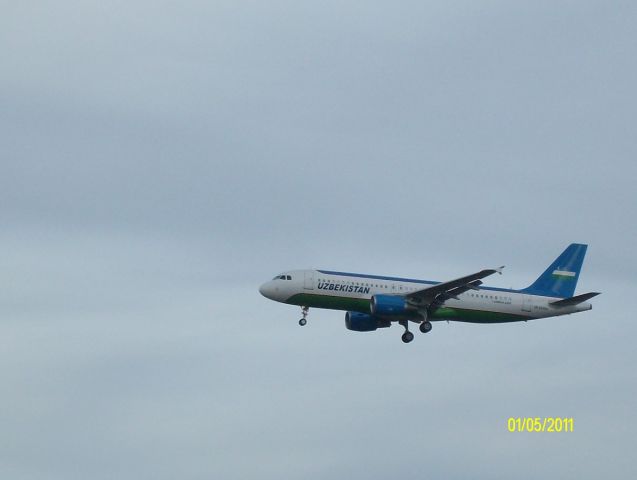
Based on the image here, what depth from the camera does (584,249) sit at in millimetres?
103875

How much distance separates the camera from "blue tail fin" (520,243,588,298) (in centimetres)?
10019

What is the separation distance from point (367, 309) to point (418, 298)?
3.94m

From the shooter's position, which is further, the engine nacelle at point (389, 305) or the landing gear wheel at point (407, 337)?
the landing gear wheel at point (407, 337)

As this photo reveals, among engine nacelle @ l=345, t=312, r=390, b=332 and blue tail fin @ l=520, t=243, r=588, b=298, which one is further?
blue tail fin @ l=520, t=243, r=588, b=298

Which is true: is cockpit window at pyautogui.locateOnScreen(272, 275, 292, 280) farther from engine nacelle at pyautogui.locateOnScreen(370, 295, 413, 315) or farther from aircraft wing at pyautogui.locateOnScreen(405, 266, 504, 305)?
aircraft wing at pyautogui.locateOnScreen(405, 266, 504, 305)

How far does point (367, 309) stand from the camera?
307ft

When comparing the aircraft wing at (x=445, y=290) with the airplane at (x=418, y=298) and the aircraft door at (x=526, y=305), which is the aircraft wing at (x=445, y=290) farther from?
the aircraft door at (x=526, y=305)

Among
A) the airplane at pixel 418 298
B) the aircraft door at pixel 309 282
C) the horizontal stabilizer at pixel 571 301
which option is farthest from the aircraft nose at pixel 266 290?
the horizontal stabilizer at pixel 571 301

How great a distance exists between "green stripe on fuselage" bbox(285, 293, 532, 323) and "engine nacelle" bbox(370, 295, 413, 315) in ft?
4.62

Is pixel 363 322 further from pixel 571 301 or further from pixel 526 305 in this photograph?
Result: pixel 571 301

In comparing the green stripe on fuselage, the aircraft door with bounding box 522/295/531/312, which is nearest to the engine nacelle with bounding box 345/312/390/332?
the green stripe on fuselage

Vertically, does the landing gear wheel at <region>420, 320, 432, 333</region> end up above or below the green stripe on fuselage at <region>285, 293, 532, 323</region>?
below

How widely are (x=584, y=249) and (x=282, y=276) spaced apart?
27.8 meters

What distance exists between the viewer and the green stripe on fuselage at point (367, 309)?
91.5m
